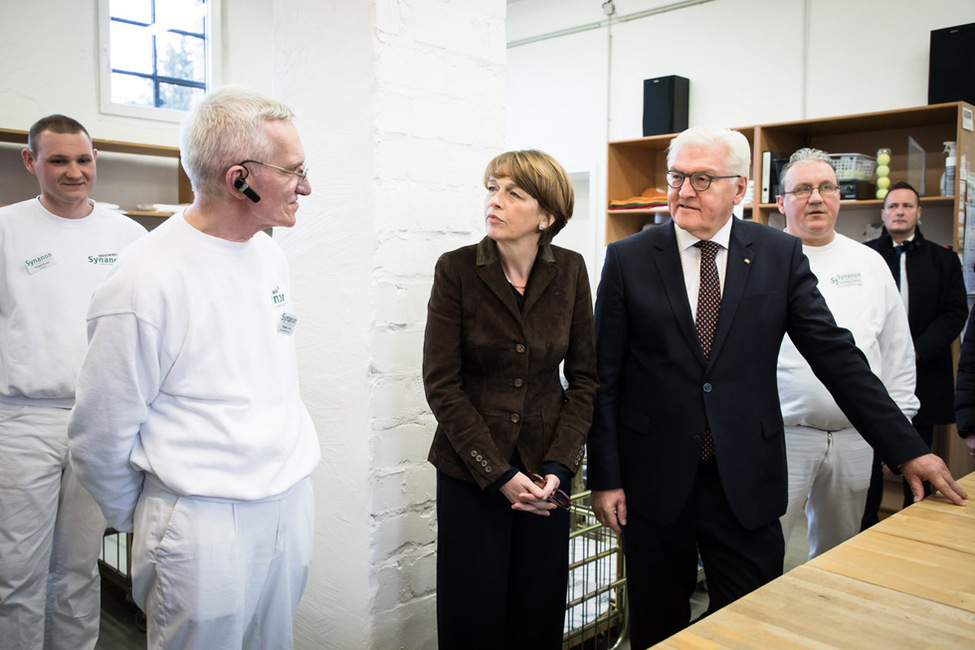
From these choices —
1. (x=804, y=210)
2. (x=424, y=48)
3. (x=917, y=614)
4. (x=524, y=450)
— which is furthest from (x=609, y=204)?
(x=917, y=614)

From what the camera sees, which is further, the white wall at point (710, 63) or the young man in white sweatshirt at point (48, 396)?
the white wall at point (710, 63)

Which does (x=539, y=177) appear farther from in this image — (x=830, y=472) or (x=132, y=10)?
(x=132, y=10)

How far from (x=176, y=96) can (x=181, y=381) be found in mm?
4390

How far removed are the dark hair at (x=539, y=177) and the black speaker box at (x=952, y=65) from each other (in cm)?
361

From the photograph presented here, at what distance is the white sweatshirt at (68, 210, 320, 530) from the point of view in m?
1.35

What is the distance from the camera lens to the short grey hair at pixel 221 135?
4.65 ft

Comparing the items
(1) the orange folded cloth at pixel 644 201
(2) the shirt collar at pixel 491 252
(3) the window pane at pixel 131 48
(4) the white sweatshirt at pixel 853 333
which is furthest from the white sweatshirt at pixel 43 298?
(1) the orange folded cloth at pixel 644 201

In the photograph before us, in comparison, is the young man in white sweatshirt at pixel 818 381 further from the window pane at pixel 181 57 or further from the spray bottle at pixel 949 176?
the window pane at pixel 181 57

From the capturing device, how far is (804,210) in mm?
2521

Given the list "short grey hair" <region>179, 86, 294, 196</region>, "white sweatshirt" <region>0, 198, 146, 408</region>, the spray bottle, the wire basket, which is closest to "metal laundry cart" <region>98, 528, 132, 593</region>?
"white sweatshirt" <region>0, 198, 146, 408</region>

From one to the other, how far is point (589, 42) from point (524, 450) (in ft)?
17.4

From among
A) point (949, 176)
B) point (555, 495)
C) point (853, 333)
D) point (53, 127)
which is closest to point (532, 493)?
point (555, 495)

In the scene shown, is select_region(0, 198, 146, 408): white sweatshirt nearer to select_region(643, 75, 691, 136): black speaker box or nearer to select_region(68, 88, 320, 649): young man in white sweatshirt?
select_region(68, 88, 320, 649): young man in white sweatshirt

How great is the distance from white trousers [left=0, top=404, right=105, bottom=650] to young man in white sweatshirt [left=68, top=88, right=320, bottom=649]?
39.9 inches
